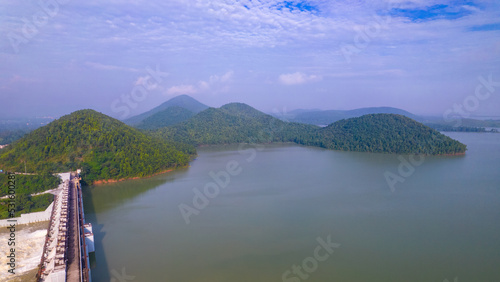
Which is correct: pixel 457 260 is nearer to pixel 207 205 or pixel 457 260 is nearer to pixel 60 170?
pixel 207 205

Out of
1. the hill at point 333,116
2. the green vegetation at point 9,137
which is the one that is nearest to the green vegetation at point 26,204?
the green vegetation at point 9,137

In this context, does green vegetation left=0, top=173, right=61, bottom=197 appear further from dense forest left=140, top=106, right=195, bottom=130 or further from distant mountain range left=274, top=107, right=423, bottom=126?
distant mountain range left=274, top=107, right=423, bottom=126

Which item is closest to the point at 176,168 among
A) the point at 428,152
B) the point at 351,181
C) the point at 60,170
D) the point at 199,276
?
the point at 60,170

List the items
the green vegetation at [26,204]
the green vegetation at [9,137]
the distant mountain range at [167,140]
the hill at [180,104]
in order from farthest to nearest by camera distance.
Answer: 1. the hill at [180,104]
2. the green vegetation at [9,137]
3. the distant mountain range at [167,140]
4. the green vegetation at [26,204]

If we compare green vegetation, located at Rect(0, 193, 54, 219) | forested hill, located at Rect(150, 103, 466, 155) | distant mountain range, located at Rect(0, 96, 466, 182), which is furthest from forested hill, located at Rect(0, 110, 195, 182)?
forested hill, located at Rect(150, 103, 466, 155)

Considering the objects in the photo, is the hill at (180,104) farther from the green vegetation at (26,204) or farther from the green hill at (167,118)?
the green vegetation at (26,204)

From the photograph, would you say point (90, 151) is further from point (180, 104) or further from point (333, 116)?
point (333, 116)
